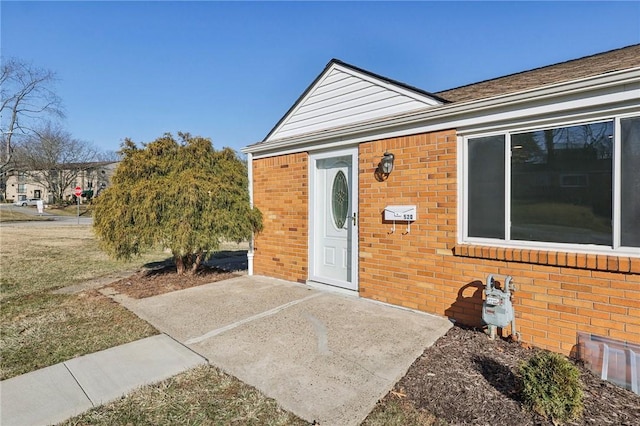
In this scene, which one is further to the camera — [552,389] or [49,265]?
[49,265]

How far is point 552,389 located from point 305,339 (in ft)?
7.83

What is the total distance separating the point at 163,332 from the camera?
4.26 meters

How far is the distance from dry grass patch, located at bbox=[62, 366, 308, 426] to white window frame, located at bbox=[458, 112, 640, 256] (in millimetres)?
3037

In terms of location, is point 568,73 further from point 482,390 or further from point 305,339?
point 305,339

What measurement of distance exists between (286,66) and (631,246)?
12641 mm

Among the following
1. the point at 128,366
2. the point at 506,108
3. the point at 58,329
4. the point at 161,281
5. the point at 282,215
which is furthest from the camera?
the point at 161,281

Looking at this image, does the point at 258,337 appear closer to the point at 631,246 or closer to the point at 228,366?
the point at 228,366

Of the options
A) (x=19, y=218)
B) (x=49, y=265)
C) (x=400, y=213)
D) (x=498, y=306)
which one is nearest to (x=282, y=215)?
(x=400, y=213)

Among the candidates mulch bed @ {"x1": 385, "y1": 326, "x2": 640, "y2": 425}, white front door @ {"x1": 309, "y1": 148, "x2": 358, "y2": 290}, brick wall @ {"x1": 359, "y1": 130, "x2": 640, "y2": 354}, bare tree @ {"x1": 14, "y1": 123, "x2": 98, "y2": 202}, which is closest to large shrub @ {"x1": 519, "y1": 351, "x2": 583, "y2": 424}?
mulch bed @ {"x1": 385, "y1": 326, "x2": 640, "y2": 425}

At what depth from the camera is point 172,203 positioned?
6523 mm

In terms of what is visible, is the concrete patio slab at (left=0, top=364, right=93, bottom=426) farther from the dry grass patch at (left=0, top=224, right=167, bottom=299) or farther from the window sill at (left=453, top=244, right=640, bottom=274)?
the dry grass patch at (left=0, top=224, right=167, bottom=299)

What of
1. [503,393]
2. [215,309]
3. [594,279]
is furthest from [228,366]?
[594,279]

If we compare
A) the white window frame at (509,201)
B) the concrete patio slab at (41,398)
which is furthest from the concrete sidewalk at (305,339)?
the white window frame at (509,201)

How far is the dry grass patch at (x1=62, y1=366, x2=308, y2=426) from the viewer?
257cm
